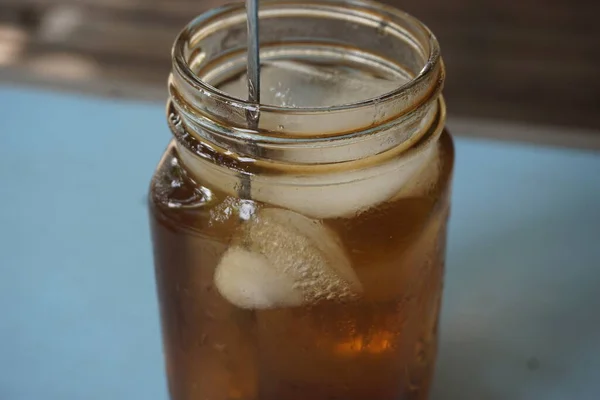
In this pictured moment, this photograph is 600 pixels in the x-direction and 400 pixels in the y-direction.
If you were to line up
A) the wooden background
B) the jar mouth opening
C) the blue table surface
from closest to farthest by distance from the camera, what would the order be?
1. the jar mouth opening
2. the blue table surface
3. the wooden background

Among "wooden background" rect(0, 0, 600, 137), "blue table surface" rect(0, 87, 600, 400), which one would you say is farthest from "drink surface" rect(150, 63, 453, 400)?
"wooden background" rect(0, 0, 600, 137)

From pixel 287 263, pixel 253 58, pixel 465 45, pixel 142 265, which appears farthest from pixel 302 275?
pixel 465 45

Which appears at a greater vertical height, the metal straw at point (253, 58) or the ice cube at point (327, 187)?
the metal straw at point (253, 58)

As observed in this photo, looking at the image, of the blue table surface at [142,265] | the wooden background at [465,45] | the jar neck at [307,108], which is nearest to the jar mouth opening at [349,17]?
the jar neck at [307,108]

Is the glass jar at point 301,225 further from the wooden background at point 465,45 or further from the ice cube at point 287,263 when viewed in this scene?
the wooden background at point 465,45

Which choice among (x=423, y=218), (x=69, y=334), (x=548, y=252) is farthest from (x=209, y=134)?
(x=548, y=252)

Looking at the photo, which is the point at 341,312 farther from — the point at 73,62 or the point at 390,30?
the point at 73,62

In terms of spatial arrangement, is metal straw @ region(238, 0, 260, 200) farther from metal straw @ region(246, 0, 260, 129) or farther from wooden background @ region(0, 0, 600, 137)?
wooden background @ region(0, 0, 600, 137)

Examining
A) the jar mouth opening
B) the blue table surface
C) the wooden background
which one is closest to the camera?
the jar mouth opening

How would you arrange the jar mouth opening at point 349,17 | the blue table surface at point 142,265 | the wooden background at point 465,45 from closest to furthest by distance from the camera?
the jar mouth opening at point 349,17
the blue table surface at point 142,265
the wooden background at point 465,45
